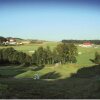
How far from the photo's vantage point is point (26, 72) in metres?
18.1

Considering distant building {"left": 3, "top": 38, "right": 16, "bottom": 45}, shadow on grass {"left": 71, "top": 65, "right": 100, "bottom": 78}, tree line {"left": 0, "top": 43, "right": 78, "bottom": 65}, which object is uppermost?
distant building {"left": 3, "top": 38, "right": 16, "bottom": 45}

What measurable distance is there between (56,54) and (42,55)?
878 mm

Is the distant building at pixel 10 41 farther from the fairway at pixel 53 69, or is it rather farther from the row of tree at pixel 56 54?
the row of tree at pixel 56 54

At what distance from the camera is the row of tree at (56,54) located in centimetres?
1691

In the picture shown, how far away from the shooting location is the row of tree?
1691 cm

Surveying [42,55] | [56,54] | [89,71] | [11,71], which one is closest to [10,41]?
[42,55]

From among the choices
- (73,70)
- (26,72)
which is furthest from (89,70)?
(26,72)

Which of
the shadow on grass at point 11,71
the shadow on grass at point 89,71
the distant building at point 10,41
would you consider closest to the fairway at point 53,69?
the shadow on grass at point 11,71

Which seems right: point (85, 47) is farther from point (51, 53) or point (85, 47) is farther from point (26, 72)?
point (26, 72)

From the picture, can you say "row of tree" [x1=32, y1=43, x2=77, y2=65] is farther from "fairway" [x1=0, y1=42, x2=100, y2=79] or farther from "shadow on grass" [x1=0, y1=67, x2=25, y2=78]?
"shadow on grass" [x1=0, y1=67, x2=25, y2=78]

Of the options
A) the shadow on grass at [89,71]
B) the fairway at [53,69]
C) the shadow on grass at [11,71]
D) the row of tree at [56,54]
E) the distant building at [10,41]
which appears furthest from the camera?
the shadow on grass at [11,71]

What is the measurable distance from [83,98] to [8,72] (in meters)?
10.9

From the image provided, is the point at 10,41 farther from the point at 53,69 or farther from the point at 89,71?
the point at 89,71

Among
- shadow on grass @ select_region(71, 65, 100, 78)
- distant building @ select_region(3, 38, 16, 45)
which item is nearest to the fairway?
shadow on grass @ select_region(71, 65, 100, 78)
